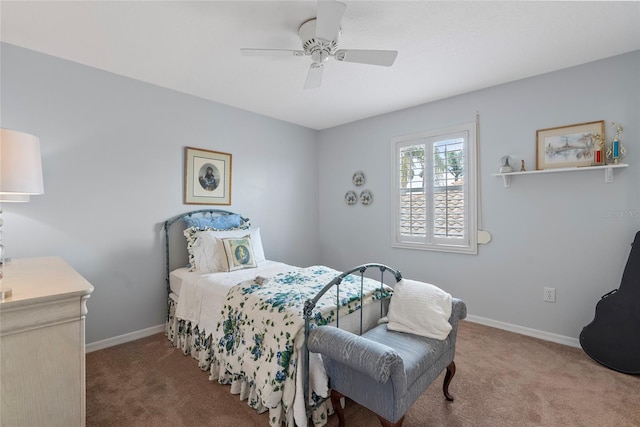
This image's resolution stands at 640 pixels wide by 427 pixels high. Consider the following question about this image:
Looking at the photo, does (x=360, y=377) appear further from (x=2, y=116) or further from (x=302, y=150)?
(x=302, y=150)

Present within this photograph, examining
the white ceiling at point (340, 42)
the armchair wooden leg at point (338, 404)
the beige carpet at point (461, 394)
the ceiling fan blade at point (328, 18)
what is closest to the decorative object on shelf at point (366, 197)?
the white ceiling at point (340, 42)

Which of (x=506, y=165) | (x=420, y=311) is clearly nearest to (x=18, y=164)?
(x=420, y=311)

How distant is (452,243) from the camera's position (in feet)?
11.3

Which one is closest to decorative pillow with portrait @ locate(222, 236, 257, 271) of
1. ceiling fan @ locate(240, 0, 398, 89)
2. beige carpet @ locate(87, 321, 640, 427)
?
beige carpet @ locate(87, 321, 640, 427)

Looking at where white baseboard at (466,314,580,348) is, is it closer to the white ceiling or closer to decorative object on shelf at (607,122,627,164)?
decorative object on shelf at (607,122,627,164)

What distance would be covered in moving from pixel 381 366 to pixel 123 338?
2694 millimetres

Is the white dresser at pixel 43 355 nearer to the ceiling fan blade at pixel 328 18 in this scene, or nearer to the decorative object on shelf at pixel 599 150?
the ceiling fan blade at pixel 328 18

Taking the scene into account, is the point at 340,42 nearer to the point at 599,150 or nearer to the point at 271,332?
the point at 271,332

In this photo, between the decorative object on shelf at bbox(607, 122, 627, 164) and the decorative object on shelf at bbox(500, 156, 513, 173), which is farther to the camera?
the decorative object on shelf at bbox(500, 156, 513, 173)

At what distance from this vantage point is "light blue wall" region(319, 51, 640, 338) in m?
2.54

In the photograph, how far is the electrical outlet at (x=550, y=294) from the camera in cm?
285

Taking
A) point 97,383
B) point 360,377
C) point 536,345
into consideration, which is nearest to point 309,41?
point 360,377

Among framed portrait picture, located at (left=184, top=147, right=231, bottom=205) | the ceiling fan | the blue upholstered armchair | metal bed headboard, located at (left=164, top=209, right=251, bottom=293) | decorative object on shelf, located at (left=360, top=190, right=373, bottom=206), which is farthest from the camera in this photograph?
decorative object on shelf, located at (left=360, top=190, right=373, bottom=206)

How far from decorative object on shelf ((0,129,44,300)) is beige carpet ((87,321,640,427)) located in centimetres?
116
